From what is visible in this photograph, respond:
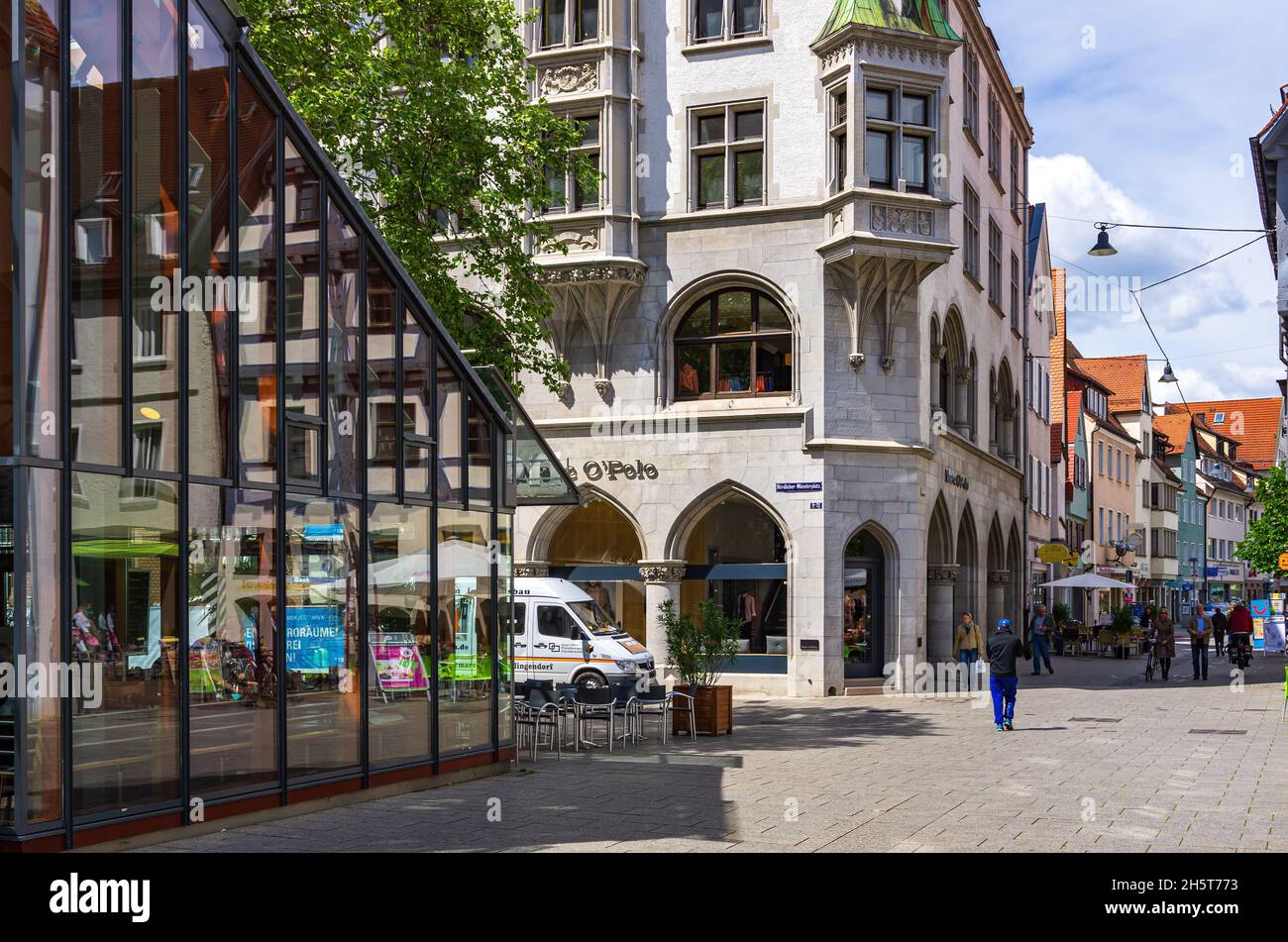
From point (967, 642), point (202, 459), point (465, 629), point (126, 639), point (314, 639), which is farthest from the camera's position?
point (967, 642)

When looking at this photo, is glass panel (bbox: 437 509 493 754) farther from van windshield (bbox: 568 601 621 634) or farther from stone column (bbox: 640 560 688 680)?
stone column (bbox: 640 560 688 680)

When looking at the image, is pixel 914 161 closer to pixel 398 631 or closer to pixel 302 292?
pixel 398 631

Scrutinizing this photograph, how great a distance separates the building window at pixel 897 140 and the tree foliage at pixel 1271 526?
41.9 m

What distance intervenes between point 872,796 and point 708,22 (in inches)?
768

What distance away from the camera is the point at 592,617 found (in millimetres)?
25438

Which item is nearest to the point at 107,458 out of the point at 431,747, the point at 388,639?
the point at 388,639

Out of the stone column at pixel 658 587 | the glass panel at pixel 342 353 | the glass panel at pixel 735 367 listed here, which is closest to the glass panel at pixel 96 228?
the glass panel at pixel 342 353

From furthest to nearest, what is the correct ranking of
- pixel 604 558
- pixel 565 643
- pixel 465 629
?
pixel 604 558, pixel 565 643, pixel 465 629

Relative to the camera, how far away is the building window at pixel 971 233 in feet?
116

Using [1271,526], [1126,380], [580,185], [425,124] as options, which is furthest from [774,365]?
[1126,380]

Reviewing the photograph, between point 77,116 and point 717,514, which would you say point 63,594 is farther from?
point 717,514

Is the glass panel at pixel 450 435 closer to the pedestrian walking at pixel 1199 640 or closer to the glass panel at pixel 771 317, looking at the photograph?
the glass panel at pixel 771 317

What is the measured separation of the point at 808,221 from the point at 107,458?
781 inches

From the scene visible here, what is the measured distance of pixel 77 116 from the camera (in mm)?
10422
